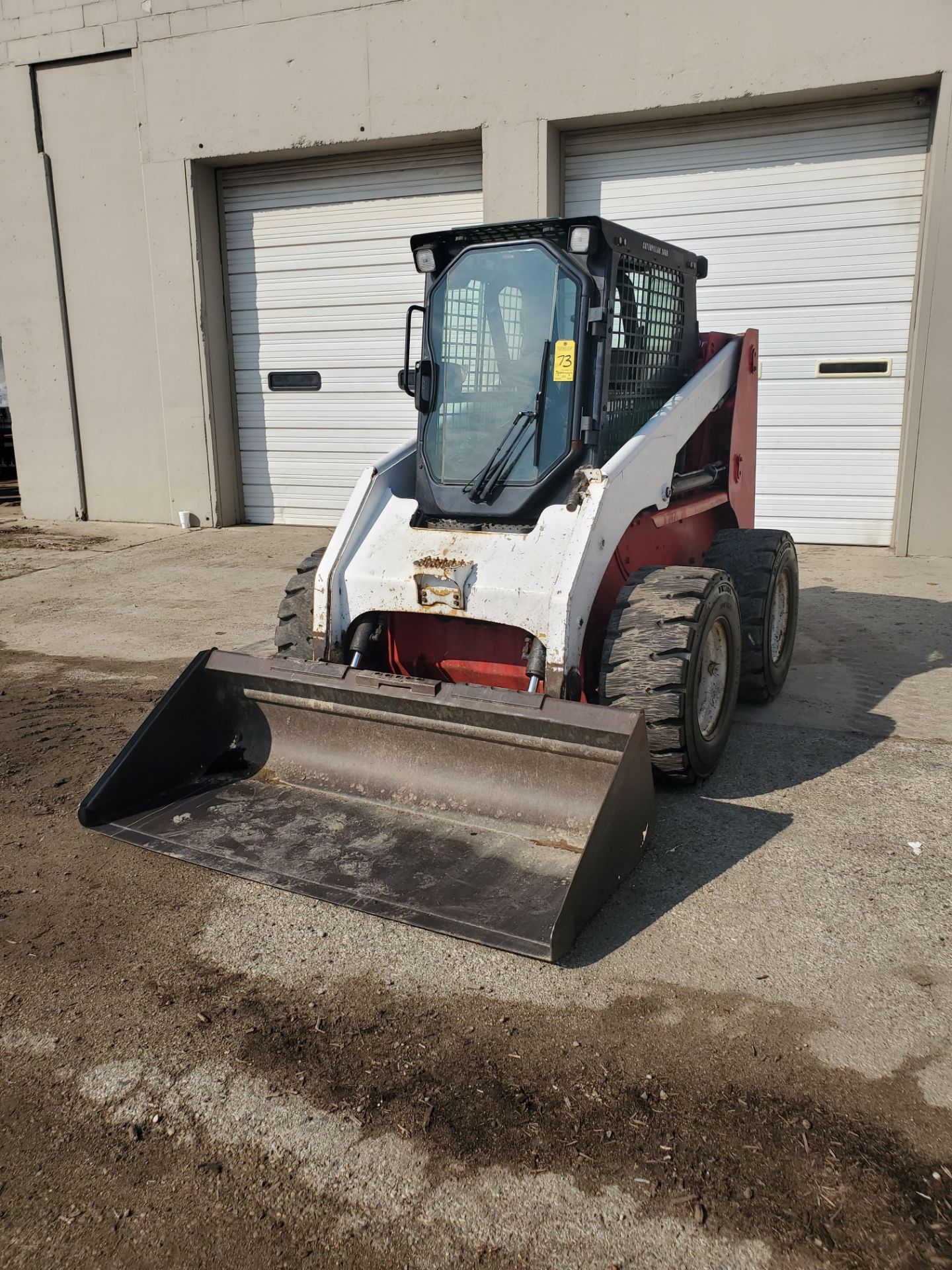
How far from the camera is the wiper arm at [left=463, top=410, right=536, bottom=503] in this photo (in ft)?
15.5

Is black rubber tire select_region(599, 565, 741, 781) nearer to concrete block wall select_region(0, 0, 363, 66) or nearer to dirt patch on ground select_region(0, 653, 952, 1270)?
dirt patch on ground select_region(0, 653, 952, 1270)

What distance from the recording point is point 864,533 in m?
9.93

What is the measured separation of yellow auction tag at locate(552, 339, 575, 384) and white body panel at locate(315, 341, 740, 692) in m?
0.41

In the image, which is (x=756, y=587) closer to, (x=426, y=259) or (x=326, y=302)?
(x=426, y=259)

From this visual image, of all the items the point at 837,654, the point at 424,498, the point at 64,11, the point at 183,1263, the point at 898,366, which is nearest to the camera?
the point at 183,1263

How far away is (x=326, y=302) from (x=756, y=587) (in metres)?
7.54

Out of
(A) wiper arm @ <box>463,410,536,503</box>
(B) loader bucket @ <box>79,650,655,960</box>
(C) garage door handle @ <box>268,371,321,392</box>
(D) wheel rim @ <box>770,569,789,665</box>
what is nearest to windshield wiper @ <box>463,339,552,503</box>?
(A) wiper arm @ <box>463,410,536,503</box>

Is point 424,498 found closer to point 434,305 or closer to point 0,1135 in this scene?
point 434,305

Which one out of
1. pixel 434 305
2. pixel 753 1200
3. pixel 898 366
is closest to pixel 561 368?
pixel 434 305

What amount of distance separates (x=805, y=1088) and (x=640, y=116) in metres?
9.10

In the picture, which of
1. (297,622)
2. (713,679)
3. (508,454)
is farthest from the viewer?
(297,622)

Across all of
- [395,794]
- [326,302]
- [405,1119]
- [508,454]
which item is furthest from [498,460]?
[326,302]

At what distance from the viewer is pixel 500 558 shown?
443 cm

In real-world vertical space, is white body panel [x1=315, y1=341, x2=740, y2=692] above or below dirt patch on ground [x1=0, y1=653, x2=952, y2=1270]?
above
